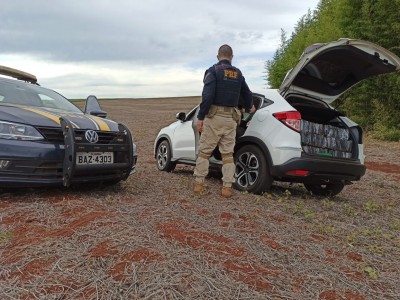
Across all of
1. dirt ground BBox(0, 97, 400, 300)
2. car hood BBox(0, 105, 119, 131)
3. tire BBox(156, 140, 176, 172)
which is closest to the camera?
dirt ground BBox(0, 97, 400, 300)

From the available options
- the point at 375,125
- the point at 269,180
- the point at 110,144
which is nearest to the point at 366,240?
the point at 269,180

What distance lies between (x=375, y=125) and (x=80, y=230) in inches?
603

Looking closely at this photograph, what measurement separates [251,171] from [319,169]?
873 millimetres

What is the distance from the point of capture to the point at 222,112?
5.20 meters

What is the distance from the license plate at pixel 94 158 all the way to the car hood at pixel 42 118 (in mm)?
285

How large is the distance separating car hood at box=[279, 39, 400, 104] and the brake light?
1.46 feet

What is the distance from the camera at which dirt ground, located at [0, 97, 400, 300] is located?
8.29 feet

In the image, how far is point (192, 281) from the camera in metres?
2.57

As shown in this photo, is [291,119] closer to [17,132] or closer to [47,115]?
[47,115]

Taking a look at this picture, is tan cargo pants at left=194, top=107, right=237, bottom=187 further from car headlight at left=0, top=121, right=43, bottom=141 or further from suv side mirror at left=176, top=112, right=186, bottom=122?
suv side mirror at left=176, top=112, right=186, bottom=122

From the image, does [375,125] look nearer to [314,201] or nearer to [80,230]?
[314,201]

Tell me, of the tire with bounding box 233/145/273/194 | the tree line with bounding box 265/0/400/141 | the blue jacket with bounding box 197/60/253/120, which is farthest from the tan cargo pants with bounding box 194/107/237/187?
the tree line with bounding box 265/0/400/141

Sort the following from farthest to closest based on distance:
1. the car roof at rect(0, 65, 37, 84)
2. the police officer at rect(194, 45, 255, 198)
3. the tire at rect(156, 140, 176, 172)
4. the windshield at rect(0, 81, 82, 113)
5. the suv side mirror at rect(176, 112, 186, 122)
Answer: the tire at rect(156, 140, 176, 172), the suv side mirror at rect(176, 112, 186, 122), the car roof at rect(0, 65, 37, 84), the police officer at rect(194, 45, 255, 198), the windshield at rect(0, 81, 82, 113)

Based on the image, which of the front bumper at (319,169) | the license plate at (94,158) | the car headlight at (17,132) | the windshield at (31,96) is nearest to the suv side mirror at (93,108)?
the windshield at (31,96)
